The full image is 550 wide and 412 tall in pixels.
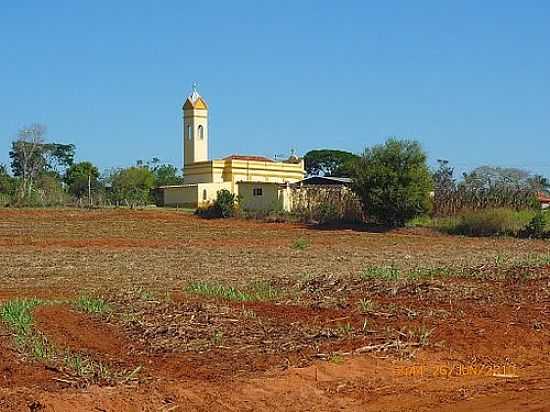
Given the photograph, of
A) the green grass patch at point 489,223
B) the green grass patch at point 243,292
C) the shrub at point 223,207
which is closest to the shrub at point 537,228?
the green grass patch at point 489,223

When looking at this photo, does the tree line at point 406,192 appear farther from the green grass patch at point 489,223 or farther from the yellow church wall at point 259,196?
the yellow church wall at point 259,196

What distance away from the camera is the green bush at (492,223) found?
51844mm

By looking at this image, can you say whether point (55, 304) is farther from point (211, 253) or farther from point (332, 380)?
point (211, 253)

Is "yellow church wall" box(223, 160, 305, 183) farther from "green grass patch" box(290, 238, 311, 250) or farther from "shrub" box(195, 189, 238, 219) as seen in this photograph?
"green grass patch" box(290, 238, 311, 250)

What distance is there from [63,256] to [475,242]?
22.6m

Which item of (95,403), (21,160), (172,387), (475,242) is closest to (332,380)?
(172,387)

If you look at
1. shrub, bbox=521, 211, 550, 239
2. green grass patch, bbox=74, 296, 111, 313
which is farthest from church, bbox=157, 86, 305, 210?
green grass patch, bbox=74, 296, 111, 313

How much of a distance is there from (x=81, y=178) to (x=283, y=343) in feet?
236

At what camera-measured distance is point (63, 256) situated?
32500mm

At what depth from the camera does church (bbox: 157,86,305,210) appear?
2694 inches

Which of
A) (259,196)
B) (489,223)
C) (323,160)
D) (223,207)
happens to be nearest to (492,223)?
(489,223)

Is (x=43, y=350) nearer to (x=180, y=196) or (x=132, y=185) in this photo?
(x=180, y=196)

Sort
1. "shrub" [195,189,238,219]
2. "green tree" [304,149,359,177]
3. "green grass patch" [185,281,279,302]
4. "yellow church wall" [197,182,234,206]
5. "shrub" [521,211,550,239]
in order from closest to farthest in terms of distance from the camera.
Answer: "green grass patch" [185,281,279,302] → "shrub" [521,211,550,239] → "shrub" [195,189,238,219] → "yellow church wall" [197,182,234,206] → "green tree" [304,149,359,177]

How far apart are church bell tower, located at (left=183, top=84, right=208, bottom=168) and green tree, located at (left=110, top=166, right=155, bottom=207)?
5140 mm
